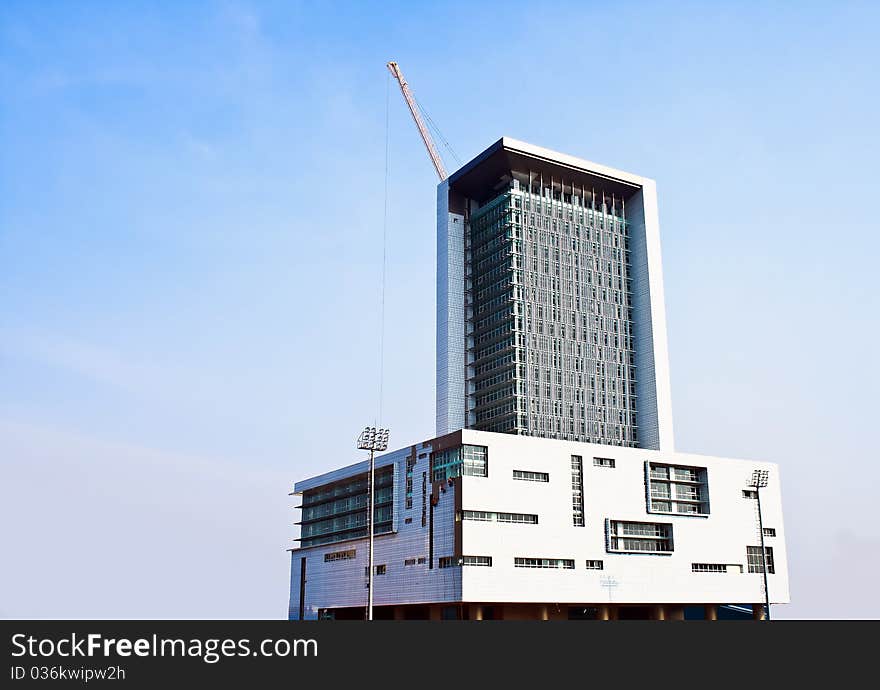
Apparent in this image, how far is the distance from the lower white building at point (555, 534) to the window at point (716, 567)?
0.55 feet

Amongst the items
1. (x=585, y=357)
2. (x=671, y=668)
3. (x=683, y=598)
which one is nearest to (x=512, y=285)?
(x=585, y=357)

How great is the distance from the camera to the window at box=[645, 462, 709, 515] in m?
142

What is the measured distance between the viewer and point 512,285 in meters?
175

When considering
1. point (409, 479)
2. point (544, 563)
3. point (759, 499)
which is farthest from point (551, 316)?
point (544, 563)

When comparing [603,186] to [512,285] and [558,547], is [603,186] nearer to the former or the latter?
[512,285]

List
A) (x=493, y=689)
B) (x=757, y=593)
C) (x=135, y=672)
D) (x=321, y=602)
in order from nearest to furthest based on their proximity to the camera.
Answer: (x=135, y=672)
(x=493, y=689)
(x=757, y=593)
(x=321, y=602)

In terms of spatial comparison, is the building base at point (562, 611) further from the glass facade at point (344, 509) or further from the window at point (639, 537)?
the glass facade at point (344, 509)

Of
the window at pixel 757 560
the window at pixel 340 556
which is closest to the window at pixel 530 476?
the window at pixel 340 556

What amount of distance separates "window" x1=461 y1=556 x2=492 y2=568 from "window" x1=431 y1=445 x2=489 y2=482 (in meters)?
11.9

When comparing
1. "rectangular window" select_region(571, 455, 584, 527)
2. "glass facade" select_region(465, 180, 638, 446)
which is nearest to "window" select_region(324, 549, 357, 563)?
"glass facade" select_region(465, 180, 638, 446)

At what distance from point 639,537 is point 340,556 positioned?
177 feet

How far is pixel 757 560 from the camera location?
14812cm

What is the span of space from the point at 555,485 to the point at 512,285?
53724 millimetres

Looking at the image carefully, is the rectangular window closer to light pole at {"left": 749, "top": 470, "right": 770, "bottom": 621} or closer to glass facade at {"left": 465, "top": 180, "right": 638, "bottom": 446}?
light pole at {"left": 749, "top": 470, "right": 770, "bottom": 621}
